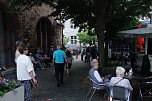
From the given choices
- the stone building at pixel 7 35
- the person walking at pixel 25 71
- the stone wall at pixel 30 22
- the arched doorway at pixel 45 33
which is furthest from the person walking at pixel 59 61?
the arched doorway at pixel 45 33

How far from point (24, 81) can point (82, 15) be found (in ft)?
44.5

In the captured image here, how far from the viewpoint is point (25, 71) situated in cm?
874

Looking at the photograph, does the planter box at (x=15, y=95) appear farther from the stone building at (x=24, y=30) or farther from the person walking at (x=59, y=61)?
the stone building at (x=24, y=30)

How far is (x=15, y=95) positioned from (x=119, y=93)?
7.71ft

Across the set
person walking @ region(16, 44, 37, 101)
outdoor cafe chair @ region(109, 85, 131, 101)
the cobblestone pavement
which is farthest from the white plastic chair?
the cobblestone pavement

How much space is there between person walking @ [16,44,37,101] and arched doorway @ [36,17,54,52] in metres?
20.4

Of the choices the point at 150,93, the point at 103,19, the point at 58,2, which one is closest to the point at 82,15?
the point at 58,2

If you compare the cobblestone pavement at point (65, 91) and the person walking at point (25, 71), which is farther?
the cobblestone pavement at point (65, 91)

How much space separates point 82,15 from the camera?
22.0m

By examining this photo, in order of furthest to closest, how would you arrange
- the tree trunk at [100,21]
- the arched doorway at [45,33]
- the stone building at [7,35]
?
1. the arched doorway at [45,33]
2. the stone building at [7,35]
3. the tree trunk at [100,21]

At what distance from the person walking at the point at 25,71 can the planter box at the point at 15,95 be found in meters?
0.68

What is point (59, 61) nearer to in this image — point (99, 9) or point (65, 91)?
point (65, 91)

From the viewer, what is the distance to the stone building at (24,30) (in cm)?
2112

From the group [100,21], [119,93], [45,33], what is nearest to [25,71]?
[119,93]
